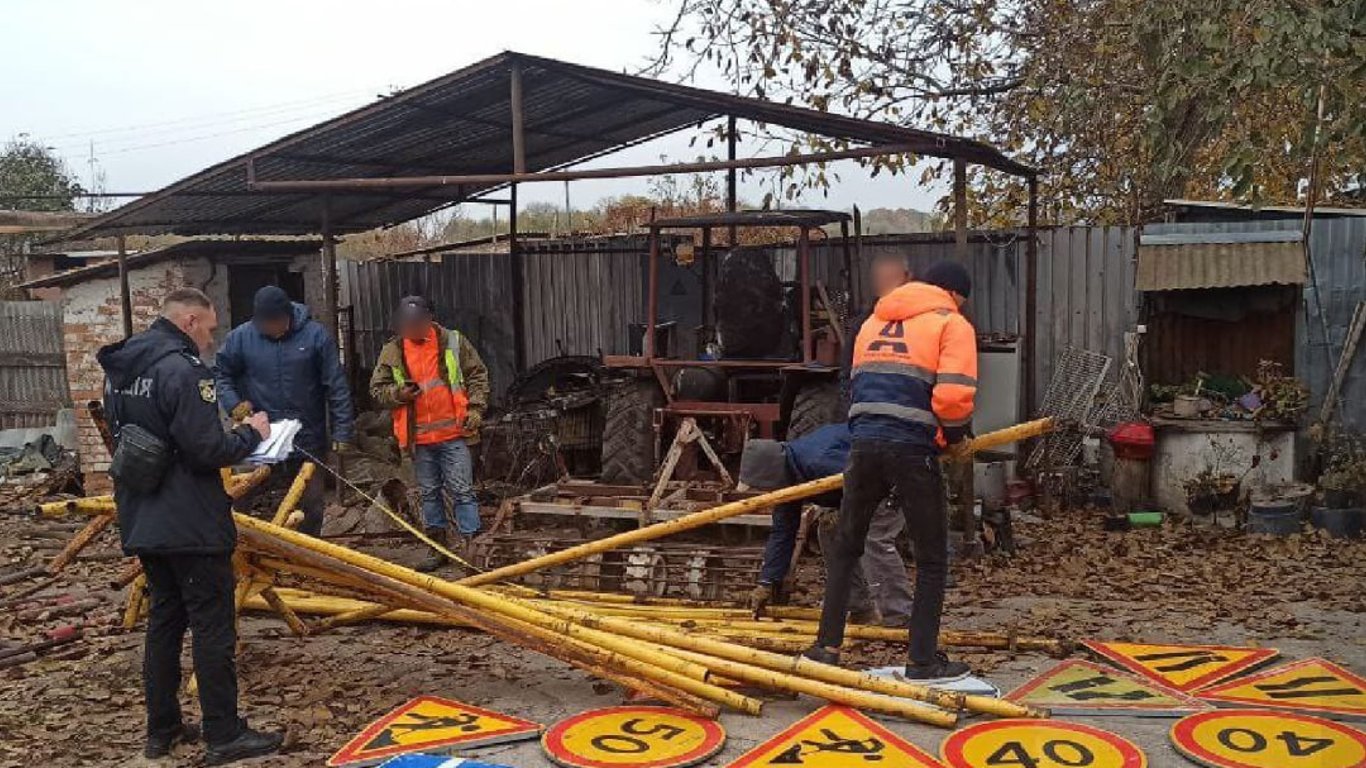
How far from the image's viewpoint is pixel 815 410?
338 inches

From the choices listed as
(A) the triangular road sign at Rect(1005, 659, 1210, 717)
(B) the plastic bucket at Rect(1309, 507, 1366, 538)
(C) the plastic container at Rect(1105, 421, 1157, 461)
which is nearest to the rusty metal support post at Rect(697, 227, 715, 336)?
Answer: (C) the plastic container at Rect(1105, 421, 1157, 461)

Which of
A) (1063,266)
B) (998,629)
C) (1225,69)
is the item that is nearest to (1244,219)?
(1063,266)

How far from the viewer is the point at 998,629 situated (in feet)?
21.5

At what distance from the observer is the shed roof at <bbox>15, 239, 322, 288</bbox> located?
12656mm

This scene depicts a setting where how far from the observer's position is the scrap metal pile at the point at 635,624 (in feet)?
16.6

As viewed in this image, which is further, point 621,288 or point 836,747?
point 621,288

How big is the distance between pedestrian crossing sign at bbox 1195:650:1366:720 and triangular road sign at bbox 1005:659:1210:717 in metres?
Answer: 0.20

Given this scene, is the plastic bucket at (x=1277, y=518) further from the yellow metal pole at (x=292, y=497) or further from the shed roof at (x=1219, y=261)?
the yellow metal pole at (x=292, y=497)

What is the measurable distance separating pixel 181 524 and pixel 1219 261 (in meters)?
8.97

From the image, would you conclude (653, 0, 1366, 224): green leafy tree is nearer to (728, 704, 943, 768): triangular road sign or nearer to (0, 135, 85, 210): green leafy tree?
(728, 704, 943, 768): triangular road sign

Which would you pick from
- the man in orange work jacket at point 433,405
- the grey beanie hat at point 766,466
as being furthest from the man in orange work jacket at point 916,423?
the man in orange work jacket at point 433,405

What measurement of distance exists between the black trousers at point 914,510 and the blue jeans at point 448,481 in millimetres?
3332

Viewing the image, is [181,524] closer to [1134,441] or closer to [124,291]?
[1134,441]

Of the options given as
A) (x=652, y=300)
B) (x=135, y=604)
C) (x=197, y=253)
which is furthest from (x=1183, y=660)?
(x=197, y=253)
